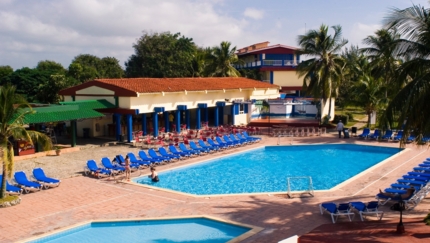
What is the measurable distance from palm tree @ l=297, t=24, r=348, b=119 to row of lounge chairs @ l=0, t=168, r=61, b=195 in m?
22.5

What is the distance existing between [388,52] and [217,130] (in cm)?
1981

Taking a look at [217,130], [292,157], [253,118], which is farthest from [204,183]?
[253,118]

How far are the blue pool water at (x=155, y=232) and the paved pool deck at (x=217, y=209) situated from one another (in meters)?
0.40

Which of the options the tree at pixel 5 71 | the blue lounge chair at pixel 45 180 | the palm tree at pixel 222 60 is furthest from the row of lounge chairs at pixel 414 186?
the tree at pixel 5 71

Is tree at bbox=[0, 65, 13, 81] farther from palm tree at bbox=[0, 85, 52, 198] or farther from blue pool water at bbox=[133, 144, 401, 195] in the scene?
palm tree at bbox=[0, 85, 52, 198]

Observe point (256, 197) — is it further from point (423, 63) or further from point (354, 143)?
point (354, 143)

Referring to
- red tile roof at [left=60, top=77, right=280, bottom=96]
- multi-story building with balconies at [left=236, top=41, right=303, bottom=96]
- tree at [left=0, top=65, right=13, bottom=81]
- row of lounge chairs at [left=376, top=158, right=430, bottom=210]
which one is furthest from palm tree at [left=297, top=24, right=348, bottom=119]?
tree at [left=0, top=65, right=13, bottom=81]

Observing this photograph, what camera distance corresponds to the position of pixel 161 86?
29625 millimetres

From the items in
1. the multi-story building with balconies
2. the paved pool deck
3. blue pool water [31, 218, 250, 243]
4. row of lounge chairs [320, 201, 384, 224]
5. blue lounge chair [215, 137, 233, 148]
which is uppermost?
the multi-story building with balconies

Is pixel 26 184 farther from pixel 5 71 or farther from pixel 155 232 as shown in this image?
pixel 5 71

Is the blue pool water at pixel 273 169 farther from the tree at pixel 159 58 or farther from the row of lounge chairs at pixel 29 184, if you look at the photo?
the tree at pixel 159 58

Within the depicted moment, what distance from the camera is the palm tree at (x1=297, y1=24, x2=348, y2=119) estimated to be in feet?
108

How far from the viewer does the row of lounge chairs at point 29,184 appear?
1555cm

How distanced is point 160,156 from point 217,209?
840cm
